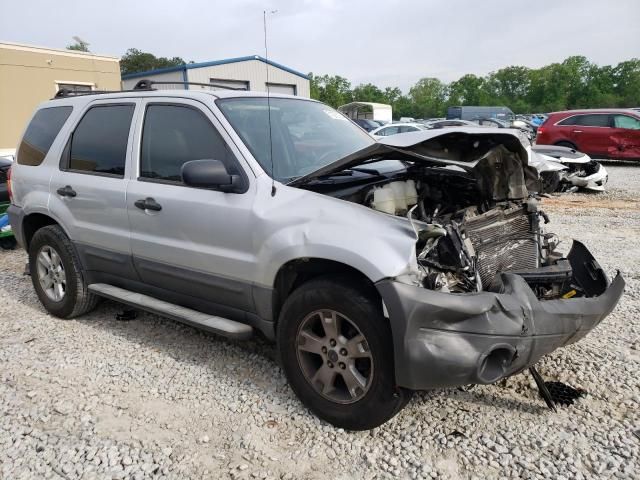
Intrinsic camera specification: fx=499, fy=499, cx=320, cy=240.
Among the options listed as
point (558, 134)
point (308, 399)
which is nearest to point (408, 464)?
point (308, 399)

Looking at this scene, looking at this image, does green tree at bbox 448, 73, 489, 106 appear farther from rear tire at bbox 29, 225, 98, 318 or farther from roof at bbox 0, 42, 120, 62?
rear tire at bbox 29, 225, 98, 318

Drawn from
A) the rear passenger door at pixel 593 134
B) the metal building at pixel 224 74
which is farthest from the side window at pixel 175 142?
the metal building at pixel 224 74

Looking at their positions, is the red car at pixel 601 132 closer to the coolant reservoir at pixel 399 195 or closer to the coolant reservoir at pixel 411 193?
the coolant reservoir at pixel 411 193

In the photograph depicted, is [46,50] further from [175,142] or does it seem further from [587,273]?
[587,273]

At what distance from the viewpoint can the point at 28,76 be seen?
19.9 meters

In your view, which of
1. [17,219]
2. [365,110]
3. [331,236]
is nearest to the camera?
[331,236]

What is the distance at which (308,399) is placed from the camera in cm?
288

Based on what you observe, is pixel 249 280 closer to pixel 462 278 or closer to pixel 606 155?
pixel 462 278

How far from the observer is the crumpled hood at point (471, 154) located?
111 inches

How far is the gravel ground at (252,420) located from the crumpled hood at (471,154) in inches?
50.4

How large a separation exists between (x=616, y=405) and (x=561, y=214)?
6252mm

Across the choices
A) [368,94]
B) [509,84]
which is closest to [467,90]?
[509,84]

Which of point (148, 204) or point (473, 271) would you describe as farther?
point (148, 204)

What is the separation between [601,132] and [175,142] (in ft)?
46.8
